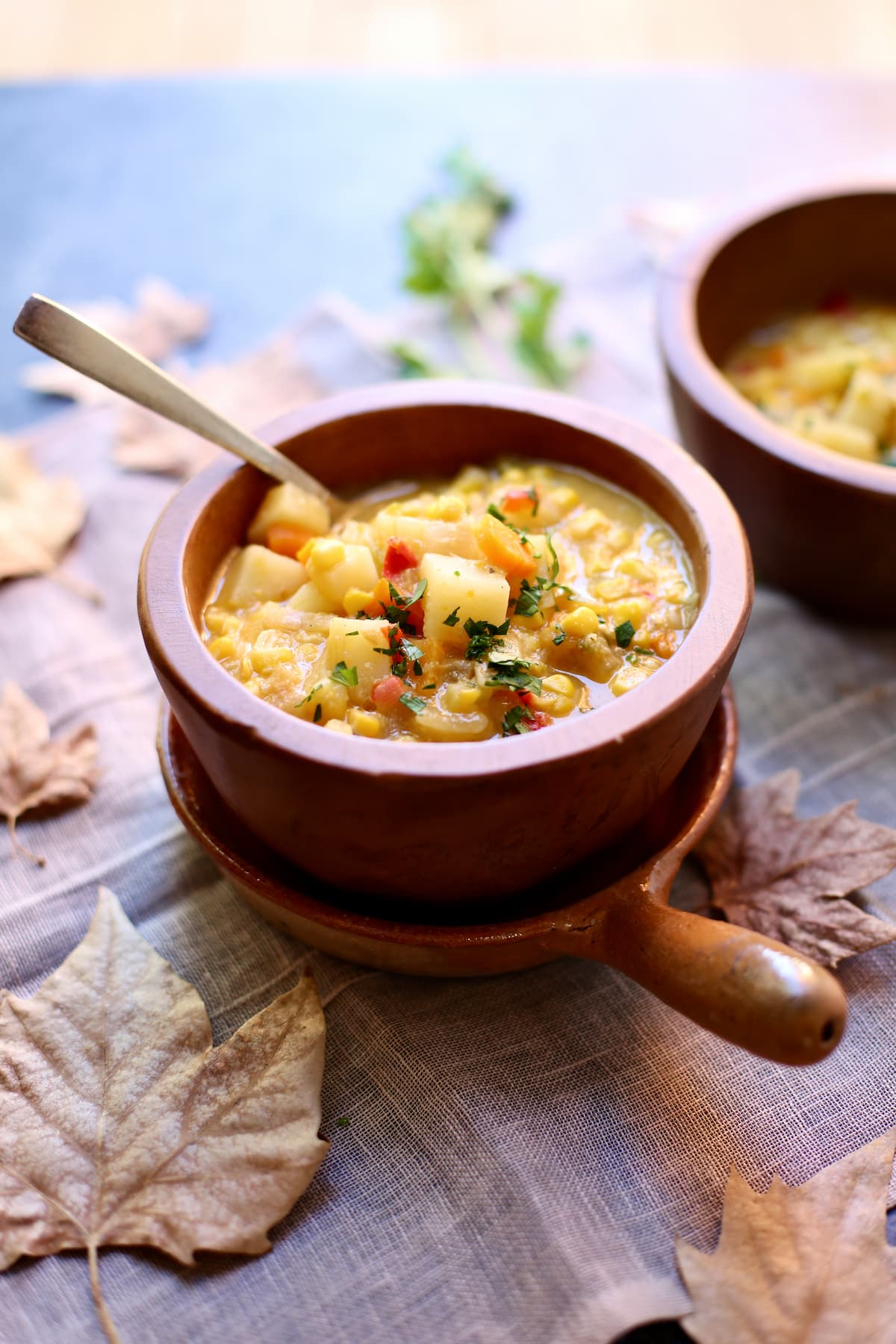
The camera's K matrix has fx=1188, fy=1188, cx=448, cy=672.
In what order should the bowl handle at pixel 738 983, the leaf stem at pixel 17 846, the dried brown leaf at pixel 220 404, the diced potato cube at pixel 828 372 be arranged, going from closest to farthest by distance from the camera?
1. the bowl handle at pixel 738 983
2. the leaf stem at pixel 17 846
3. the diced potato cube at pixel 828 372
4. the dried brown leaf at pixel 220 404

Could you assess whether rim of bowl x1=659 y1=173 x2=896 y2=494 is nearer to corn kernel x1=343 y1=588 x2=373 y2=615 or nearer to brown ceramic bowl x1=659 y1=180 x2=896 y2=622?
brown ceramic bowl x1=659 y1=180 x2=896 y2=622

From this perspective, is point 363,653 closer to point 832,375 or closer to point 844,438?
point 844,438

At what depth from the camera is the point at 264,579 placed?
8.47 feet

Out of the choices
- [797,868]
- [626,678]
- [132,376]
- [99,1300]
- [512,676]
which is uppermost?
[132,376]

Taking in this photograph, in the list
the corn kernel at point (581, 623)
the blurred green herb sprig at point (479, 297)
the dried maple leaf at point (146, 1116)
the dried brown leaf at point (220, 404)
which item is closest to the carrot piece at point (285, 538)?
the corn kernel at point (581, 623)

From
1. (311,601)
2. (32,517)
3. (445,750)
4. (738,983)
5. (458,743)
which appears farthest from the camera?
Result: (32,517)

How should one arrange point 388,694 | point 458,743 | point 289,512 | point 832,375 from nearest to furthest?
point 458,743, point 388,694, point 289,512, point 832,375

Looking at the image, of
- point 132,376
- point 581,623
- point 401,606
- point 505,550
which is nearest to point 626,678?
point 581,623

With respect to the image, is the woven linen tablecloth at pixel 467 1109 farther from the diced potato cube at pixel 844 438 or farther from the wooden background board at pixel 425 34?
the wooden background board at pixel 425 34

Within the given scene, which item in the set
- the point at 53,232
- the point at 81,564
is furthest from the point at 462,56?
the point at 81,564

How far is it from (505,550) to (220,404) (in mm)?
1734

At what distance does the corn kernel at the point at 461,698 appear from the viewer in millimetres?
2234

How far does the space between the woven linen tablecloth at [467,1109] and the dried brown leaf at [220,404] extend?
0.95m

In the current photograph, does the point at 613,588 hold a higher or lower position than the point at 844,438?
higher
